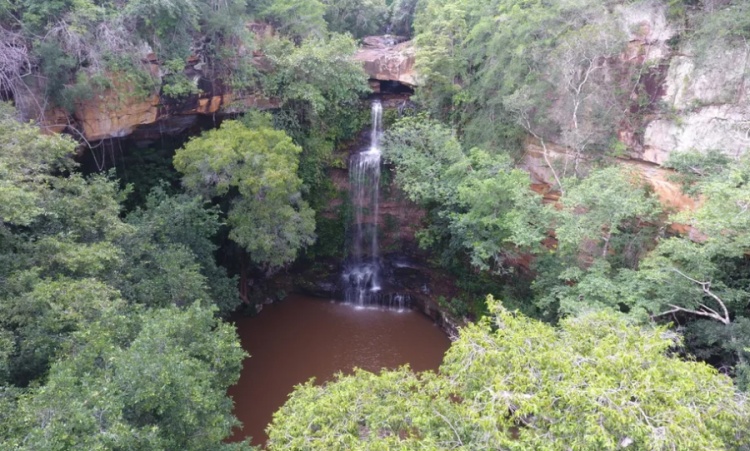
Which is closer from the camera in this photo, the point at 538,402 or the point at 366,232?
the point at 538,402

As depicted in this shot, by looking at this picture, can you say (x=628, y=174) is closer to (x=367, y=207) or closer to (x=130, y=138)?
(x=367, y=207)

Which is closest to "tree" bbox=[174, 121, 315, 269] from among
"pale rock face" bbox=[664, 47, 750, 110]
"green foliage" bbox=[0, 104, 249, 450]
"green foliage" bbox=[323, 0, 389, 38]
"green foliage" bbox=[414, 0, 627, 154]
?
"green foliage" bbox=[0, 104, 249, 450]

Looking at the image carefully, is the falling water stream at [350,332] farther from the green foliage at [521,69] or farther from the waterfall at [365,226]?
the green foliage at [521,69]

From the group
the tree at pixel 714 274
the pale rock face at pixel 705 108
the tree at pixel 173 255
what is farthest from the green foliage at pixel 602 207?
the tree at pixel 173 255

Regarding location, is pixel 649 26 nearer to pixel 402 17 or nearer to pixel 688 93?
pixel 688 93

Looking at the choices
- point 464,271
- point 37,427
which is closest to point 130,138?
point 37,427

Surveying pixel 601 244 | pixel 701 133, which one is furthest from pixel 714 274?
pixel 701 133

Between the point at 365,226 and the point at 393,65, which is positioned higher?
the point at 393,65
